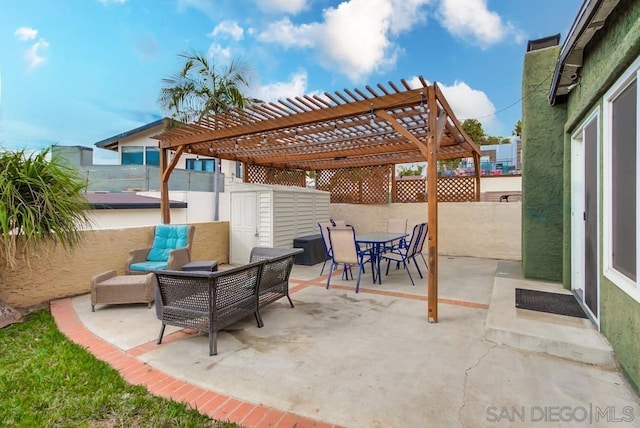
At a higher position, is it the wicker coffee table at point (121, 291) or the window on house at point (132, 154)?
the window on house at point (132, 154)

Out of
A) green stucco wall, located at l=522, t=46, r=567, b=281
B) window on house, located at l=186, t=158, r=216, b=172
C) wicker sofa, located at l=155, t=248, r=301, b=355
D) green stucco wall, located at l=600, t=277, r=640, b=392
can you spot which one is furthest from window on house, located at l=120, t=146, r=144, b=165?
green stucco wall, located at l=600, t=277, r=640, b=392

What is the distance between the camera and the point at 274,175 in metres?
10.2

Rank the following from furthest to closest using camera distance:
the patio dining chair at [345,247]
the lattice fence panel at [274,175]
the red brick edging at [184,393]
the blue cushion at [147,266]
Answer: the lattice fence panel at [274,175] → the patio dining chair at [345,247] → the blue cushion at [147,266] → the red brick edging at [184,393]

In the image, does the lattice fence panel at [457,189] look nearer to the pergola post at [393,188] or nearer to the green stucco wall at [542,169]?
the pergola post at [393,188]

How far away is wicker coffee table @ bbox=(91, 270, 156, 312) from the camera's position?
159 inches

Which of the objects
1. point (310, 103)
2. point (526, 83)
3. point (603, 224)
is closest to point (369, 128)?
point (310, 103)

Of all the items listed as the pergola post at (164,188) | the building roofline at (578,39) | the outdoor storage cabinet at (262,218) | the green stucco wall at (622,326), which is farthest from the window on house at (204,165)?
the green stucco wall at (622,326)

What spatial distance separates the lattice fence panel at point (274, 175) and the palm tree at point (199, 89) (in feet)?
6.64

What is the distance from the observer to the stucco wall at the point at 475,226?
797cm

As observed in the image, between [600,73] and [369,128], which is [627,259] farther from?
[369,128]

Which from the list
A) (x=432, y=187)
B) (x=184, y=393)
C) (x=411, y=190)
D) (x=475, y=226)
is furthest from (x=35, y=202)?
(x=475, y=226)

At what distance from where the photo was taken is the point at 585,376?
2.42 meters

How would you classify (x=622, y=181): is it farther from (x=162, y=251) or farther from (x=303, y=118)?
(x=162, y=251)

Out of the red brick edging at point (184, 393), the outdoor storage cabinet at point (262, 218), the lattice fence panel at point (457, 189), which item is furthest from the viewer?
the lattice fence panel at point (457, 189)
